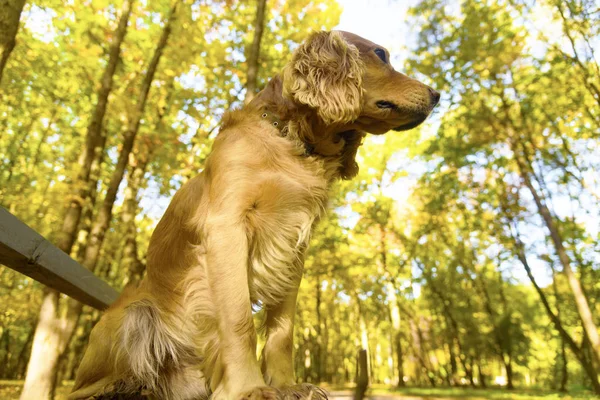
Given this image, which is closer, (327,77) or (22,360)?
(327,77)

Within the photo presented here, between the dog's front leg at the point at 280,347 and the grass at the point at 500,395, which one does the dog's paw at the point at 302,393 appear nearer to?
the dog's front leg at the point at 280,347

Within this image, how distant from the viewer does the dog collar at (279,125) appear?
1.78 meters

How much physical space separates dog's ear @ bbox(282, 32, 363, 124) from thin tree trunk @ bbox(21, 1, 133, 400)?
179 inches

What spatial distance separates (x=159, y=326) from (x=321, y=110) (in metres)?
1.08

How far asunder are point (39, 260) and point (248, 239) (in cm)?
66

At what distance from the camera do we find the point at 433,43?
34.2ft

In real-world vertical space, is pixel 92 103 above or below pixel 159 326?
above

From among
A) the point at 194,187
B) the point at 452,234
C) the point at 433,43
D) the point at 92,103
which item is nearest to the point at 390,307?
the point at 452,234

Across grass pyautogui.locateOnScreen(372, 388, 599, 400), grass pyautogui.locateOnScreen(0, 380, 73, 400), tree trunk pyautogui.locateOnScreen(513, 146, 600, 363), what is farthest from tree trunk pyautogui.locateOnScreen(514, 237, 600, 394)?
grass pyautogui.locateOnScreen(0, 380, 73, 400)

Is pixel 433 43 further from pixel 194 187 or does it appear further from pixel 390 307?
pixel 390 307

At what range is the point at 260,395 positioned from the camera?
45.6 inches

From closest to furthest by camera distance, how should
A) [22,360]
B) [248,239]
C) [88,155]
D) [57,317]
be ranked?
[248,239] < [57,317] < [88,155] < [22,360]

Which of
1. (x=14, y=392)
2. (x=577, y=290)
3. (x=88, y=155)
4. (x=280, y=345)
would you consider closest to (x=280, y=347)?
(x=280, y=345)

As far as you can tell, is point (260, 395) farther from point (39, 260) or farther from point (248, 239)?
point (39, 260)
